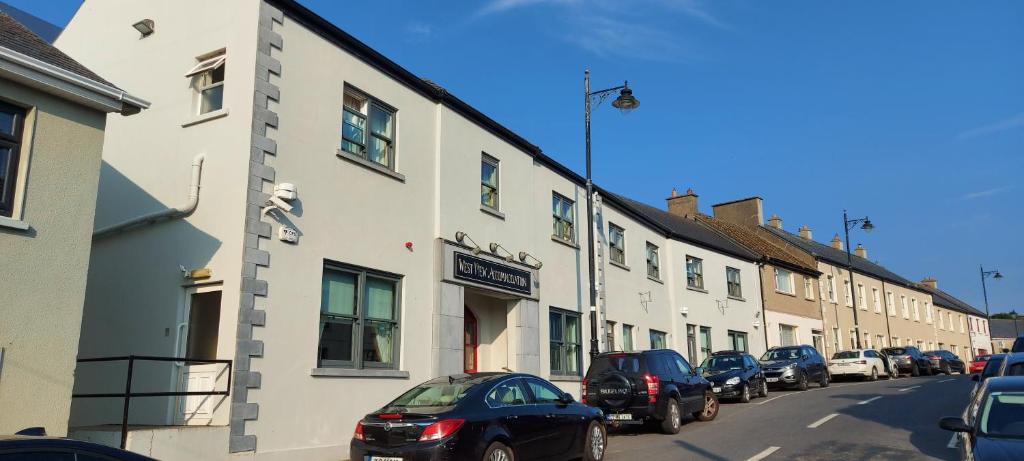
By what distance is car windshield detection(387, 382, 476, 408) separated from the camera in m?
9.31

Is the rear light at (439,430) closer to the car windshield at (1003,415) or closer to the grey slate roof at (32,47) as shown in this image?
the car windshield at (1003,415)

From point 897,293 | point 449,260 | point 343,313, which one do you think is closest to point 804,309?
point 897,293

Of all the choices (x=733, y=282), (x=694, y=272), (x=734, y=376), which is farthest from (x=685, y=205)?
(x=734, y=376)

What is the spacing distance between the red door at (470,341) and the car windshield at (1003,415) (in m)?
11.1

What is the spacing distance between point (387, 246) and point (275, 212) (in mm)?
2644

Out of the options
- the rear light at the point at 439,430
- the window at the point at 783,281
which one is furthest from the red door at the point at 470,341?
the window at the point at 783,281

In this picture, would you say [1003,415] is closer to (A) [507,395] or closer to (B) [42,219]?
(A) [507,395]

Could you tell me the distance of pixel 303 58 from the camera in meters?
12.5

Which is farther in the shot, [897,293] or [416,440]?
[897,293]

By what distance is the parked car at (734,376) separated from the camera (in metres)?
20.8

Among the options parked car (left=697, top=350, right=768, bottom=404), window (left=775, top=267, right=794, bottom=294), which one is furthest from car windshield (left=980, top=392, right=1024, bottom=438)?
window (left=775, top=267, right=794, bottom=294)

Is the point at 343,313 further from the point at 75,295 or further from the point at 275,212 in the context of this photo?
the point at 75,295

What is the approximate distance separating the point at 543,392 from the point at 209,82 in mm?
7654

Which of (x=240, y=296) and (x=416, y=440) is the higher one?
(x=240, y=296)
